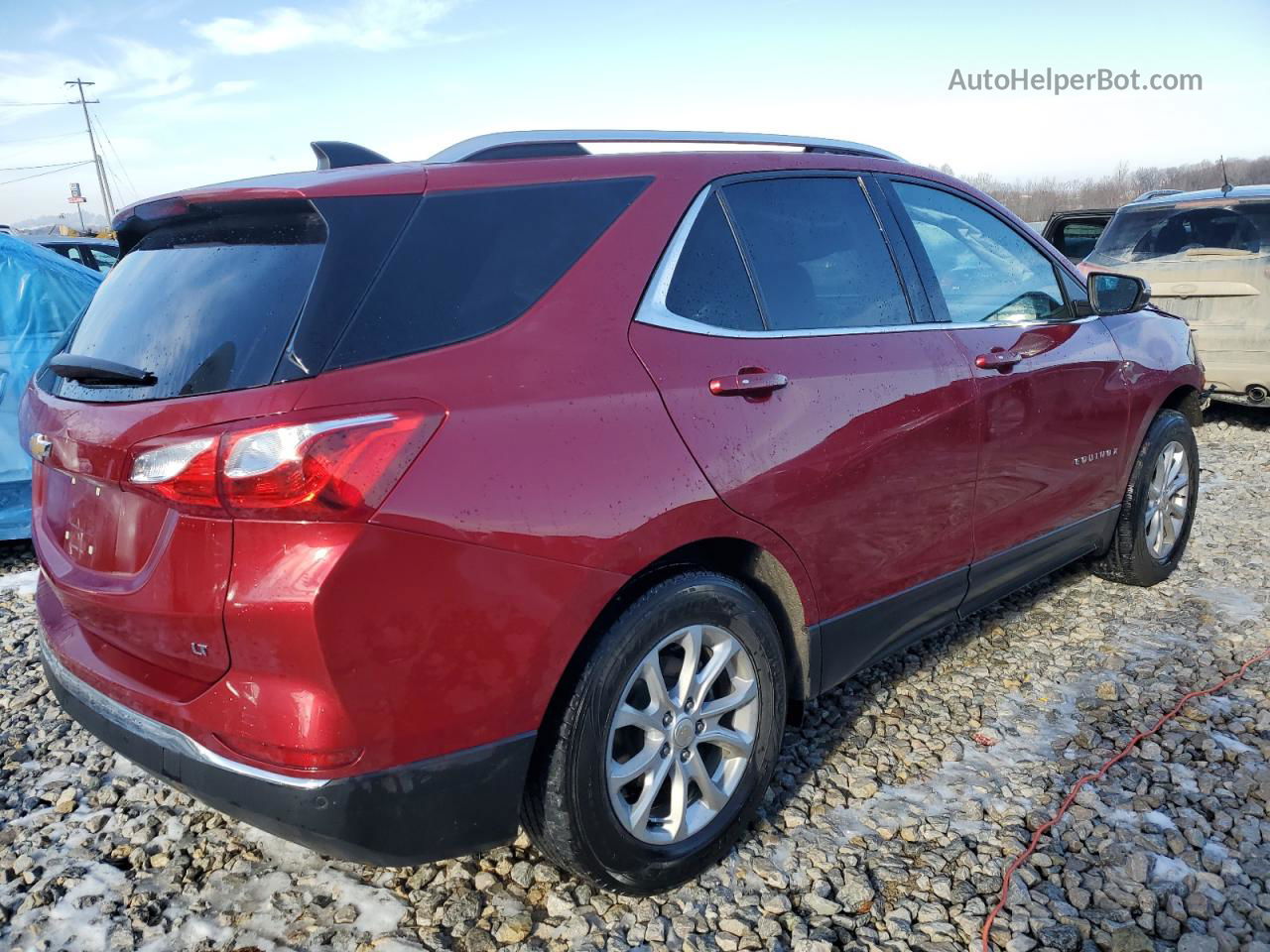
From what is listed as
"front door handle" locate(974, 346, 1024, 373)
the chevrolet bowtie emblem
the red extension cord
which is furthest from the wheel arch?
the chevrolet bowtie emblem

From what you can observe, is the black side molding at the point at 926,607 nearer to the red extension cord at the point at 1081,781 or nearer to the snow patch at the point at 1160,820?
the red extension cord at the point at 1081,781

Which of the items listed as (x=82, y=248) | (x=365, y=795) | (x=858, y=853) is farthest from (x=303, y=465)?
(x=82, y=248)

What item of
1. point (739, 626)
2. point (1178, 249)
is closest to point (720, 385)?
point (739, 626)

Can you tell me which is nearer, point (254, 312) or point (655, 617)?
point (254, 312)

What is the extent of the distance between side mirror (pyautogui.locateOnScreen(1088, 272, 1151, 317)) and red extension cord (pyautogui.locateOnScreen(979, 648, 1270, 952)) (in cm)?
143

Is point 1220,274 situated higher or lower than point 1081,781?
higher

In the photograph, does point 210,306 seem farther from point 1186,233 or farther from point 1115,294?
point 1186,233

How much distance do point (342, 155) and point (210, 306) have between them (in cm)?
62

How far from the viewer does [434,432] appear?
180 cm

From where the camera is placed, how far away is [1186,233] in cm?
752

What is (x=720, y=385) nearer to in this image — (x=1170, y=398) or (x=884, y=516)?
(x=884, y=516)

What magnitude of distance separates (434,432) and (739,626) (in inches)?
38.3

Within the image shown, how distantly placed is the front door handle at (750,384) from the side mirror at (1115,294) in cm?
206

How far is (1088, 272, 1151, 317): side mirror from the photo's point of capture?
3842 mm
